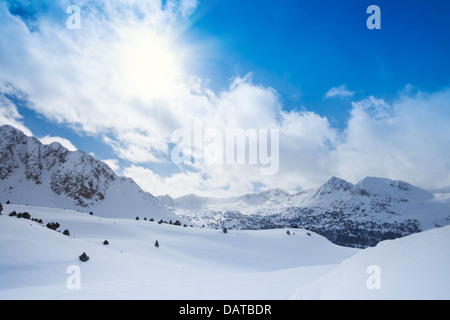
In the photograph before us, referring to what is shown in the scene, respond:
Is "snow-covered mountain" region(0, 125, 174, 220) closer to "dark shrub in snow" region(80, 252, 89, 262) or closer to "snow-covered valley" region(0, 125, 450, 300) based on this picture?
"snow-covered valley" region(0, 125, 450, 300)

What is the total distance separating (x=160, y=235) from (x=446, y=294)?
32.2 metres

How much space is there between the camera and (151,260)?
20375 mm

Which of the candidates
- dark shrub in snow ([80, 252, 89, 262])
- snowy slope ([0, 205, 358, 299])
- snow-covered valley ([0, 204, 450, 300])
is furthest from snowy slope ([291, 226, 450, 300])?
dark shrub in snow ([80, 252, 89, 262])

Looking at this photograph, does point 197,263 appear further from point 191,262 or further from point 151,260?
point 151,260

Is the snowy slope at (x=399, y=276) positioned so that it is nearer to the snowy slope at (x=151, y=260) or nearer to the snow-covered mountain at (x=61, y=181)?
the snowy slope at (x=151, y=260)

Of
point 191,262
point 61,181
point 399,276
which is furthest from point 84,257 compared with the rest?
point 61,181

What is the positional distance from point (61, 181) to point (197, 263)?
9123 cm

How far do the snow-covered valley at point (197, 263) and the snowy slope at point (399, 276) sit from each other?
0.02m

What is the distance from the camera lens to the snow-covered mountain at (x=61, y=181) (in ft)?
271

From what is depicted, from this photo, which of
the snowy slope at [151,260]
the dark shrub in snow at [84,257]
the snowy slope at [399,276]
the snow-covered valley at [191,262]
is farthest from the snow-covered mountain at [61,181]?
the snowy slope at [399,276]

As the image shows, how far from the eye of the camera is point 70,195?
86.1m

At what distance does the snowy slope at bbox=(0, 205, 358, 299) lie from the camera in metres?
7.88
